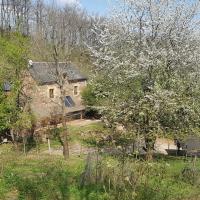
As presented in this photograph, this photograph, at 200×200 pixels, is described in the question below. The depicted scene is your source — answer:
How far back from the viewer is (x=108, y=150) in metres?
13.6

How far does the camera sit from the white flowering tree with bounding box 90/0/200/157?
60.0 feet

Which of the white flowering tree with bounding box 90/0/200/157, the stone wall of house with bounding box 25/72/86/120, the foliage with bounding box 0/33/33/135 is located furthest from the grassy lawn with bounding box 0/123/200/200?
the stone wall of house with bounding box 25/72/86/120

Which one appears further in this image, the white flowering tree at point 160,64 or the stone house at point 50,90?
the stone house at point 50,90

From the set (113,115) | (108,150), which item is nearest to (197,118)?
(113,115)

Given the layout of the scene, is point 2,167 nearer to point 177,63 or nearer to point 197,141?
point 177,63

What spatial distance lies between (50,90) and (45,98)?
2.88m

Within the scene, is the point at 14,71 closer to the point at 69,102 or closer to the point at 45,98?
the point at 45,98

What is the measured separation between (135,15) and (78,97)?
26.2 m

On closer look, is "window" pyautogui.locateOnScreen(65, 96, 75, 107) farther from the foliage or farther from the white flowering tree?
the white flowering tree

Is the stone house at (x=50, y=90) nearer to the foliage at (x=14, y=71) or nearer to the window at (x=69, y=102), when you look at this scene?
the window at (x=69, y=102)

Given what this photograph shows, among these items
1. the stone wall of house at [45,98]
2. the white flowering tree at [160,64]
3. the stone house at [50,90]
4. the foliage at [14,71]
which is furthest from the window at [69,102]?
the white flowering tree at [160,64]

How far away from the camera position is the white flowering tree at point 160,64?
1828cm

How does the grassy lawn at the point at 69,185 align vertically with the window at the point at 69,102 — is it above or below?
below

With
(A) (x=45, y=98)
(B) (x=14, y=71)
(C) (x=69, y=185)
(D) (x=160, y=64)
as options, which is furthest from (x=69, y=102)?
(C) (x=69, y=185)
